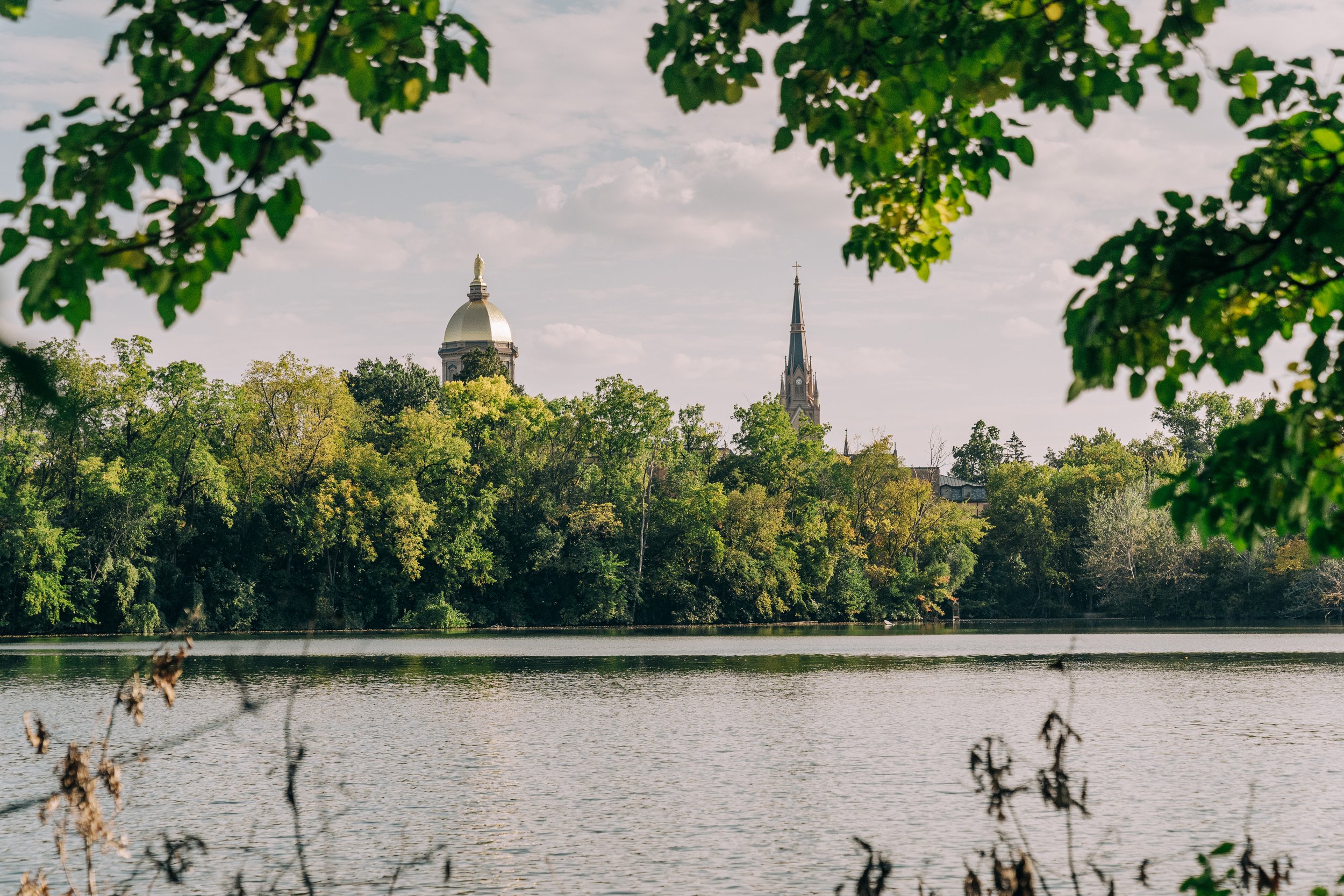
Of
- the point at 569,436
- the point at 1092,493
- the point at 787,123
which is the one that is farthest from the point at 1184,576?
the point at 787,123

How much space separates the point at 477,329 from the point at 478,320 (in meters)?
1.26

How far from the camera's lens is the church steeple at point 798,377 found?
17000 cm

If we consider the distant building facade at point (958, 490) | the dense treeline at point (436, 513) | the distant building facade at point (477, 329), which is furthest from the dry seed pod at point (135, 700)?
the distant building facade at point (477, 329)

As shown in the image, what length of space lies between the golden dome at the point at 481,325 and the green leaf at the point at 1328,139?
154m

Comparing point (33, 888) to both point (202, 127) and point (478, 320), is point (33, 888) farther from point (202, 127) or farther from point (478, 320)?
point (478, 320)

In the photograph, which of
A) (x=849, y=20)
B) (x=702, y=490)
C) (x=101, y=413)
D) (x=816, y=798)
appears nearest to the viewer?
(x=849, y=20)

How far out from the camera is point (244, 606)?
65500mm

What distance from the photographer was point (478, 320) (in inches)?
6265

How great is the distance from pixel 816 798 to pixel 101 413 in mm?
52756

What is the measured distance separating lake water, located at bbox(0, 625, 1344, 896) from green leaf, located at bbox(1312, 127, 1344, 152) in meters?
4.46

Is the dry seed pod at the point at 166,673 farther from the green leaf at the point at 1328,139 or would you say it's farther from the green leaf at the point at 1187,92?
the green leaf at the point at 1328,139

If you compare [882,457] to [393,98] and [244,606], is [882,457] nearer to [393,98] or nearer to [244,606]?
[244,606]

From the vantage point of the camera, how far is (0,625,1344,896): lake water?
46.1 ft

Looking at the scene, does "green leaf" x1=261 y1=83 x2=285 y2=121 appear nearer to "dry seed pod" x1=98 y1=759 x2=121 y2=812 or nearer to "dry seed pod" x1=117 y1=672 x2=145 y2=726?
"dry seed pod" x1=117 y1=672 x2=145 y2=726
